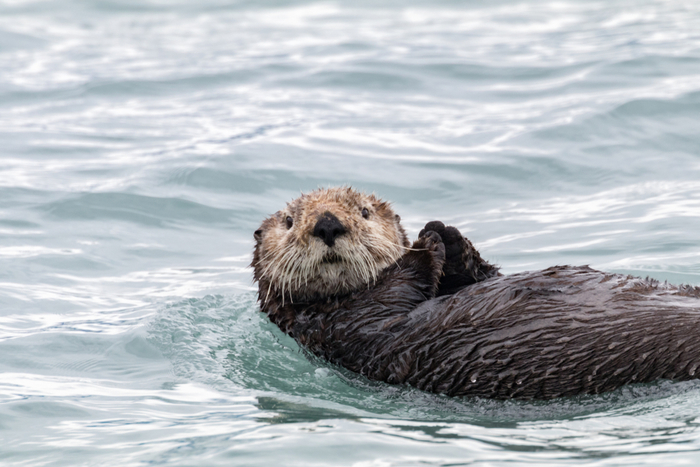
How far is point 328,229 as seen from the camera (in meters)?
4.53

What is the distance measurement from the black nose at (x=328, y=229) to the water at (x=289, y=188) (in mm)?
787

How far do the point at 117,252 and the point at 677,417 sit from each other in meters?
5.47

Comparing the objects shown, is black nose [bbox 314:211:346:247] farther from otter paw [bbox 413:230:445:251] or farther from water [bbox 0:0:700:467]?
water [bbox 0:0:700:467]

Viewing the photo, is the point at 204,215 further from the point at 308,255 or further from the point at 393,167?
the point at 308,255

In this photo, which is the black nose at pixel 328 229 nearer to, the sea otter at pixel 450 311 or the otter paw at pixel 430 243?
the sea otter at pixel 450 311

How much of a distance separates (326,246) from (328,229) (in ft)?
0.37

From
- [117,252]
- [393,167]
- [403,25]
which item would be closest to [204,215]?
[117,252]

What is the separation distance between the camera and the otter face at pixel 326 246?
462 centimetres

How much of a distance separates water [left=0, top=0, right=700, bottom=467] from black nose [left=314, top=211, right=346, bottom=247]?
79 centimetres

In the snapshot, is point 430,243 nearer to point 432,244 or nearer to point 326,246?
point 432,244

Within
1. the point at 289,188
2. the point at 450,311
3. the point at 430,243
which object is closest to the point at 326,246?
the point at 430,243

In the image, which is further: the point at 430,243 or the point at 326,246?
the point at 430,243

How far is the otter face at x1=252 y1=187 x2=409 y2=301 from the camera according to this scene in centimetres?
462

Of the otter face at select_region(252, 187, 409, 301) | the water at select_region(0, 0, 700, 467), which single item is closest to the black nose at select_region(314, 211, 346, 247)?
the otter face at select_region(252, 187, 409, 301)
